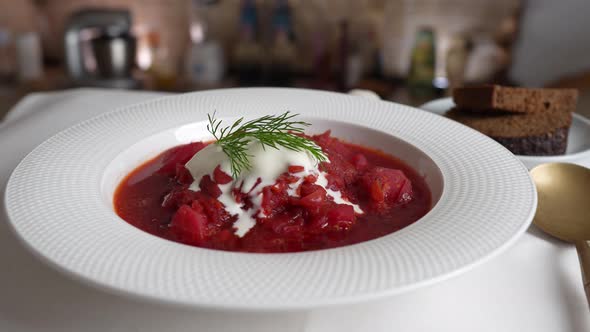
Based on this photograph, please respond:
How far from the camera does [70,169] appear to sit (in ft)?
4.72

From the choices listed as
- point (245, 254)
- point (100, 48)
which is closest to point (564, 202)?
point (245, 254)

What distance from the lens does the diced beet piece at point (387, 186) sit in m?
1.53

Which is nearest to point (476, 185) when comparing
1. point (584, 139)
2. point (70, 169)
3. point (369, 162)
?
point (369, 162)

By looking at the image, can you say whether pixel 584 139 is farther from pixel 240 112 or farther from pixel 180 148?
pixel 180 148

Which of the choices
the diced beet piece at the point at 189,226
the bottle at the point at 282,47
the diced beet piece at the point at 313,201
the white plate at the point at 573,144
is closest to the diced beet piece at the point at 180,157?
the diced beet piece at the point at 189,226

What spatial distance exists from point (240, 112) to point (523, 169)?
0.95 meters

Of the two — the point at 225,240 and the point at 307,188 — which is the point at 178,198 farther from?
the point at 307,188

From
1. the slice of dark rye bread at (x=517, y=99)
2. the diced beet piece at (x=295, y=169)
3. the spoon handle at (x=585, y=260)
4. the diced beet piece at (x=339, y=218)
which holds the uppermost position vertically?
the slice of dark rye bread at (x=517, y=99)

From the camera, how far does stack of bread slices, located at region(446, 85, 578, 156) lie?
1827mm

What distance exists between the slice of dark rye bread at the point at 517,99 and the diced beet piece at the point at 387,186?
52 cm

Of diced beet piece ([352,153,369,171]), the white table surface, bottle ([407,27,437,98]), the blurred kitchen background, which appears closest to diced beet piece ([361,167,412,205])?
diced beet piece ([352,153,369,171])

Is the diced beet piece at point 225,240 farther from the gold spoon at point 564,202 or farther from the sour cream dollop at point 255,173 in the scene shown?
the gold spoon at point 564,202

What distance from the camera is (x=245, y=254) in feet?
3.60

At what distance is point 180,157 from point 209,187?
29 centimetres
